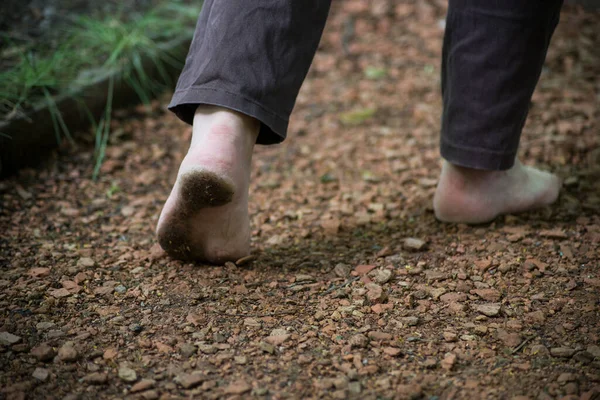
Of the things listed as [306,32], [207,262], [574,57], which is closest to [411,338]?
[207,262]

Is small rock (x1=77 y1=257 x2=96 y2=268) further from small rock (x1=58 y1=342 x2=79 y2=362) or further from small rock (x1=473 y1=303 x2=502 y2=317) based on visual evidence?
small rock (x1=473 y1=303 x2=502 y2=317)

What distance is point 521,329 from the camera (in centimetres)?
99

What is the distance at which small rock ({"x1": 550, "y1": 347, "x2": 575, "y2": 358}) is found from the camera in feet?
3.01

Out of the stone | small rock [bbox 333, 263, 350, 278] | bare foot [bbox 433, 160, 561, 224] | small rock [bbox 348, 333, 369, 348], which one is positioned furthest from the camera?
bare foot [bbox 433, 160, 561, 224]

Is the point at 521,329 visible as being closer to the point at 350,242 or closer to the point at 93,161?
the point at 350,242

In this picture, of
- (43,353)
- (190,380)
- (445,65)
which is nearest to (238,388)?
(190,380)

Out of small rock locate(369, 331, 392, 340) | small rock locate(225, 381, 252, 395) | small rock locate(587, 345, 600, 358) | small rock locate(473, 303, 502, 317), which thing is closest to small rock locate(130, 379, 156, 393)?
small rock locate(225, 381, 252, 395)

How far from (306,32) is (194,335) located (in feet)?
1.85

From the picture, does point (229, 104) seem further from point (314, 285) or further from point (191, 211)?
point (314, 285)

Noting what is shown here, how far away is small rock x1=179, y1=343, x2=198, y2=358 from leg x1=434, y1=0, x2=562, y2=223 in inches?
26.9

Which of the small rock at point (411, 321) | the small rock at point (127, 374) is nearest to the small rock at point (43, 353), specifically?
the small rock at point (127, 374)

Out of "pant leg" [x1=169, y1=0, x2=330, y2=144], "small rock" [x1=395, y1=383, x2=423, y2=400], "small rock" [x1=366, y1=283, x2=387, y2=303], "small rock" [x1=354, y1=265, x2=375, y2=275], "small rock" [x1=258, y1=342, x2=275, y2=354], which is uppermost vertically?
"pant leg" [x1=169, y1=0, x2=330, y2=144]

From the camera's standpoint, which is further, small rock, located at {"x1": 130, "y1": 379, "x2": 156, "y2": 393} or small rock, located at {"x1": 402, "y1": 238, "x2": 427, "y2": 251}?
small rock, located at {"x1": 402, "y1": 238, "x2": 427, "y2": 251}

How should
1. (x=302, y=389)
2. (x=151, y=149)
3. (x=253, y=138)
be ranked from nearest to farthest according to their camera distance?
1. (x=302, y=389)
2. (x=253, y=138)
3. (x=151, y=149)
